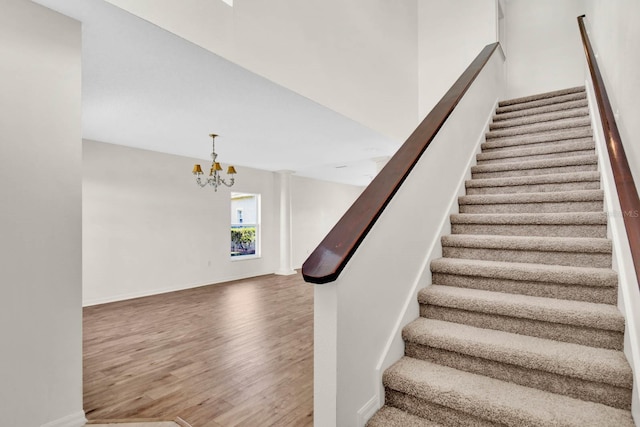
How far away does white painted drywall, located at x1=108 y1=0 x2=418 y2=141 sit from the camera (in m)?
2.48

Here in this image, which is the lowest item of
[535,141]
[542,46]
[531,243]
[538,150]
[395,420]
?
[395,420]

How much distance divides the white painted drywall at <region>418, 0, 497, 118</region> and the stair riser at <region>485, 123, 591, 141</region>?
2.25 m

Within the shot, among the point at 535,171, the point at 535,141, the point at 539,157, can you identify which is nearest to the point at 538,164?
the point at 535,171

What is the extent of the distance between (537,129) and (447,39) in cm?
313

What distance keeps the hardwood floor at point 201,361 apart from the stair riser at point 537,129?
9.79 feet

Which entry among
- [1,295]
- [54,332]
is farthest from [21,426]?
[1,295]

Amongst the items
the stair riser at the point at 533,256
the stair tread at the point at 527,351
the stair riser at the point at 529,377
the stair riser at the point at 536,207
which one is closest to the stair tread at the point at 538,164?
the stair riser at the point at 536,207

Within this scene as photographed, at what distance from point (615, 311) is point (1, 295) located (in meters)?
3.06

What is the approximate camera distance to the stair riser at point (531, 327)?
1.50 m

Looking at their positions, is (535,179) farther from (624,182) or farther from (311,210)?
(311,210)

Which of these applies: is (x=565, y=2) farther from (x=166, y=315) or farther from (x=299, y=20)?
(x=166, y=315)

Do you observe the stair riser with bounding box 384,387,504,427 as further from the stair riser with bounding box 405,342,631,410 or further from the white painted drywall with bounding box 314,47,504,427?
the stair riser with bounding box 405,342,631,410

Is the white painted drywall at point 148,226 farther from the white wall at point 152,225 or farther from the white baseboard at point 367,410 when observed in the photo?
the white baseboard at point 367,410

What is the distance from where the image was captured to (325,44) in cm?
364
